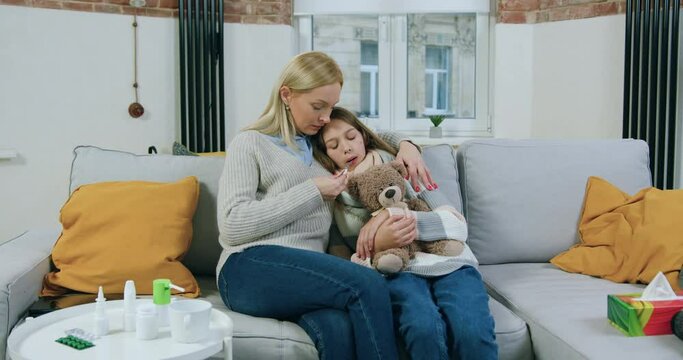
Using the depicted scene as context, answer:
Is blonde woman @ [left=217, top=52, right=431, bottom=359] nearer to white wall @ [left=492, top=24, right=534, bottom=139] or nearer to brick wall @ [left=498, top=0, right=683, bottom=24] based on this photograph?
white wall @ [left=492, top=24, right=534, bottom=139]

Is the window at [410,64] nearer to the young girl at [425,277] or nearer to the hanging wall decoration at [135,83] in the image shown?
the hanging wall decoration at [135,83]

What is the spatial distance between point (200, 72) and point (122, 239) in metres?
2.01

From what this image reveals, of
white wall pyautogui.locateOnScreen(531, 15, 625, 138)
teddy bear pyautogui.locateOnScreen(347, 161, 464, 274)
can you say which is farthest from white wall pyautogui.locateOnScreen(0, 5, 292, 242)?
teddy bear pyautogui.locateOnScreen(347, 161, 464, 274)

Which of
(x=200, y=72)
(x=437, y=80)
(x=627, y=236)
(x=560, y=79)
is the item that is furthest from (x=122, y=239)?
(x=560, y=79)

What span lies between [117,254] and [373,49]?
2.63 m

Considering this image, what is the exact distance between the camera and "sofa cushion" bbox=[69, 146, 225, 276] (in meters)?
2.13

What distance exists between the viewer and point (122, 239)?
192 cm

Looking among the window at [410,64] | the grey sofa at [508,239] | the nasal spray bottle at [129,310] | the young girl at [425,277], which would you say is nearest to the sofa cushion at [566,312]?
the grey sofa at [508,239]

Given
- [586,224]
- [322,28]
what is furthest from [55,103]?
[586,224]

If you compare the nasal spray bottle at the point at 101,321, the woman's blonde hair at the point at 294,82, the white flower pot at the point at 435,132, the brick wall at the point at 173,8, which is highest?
the brick wall at the point at 173,8

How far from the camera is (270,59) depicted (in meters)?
3.92

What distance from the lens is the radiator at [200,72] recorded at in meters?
3.75

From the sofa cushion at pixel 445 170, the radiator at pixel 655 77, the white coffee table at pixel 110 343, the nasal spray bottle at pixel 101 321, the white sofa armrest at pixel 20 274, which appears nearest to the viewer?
Result: the white coffee table at pixel 110 343

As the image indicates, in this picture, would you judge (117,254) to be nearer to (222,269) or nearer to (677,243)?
(222,269)
